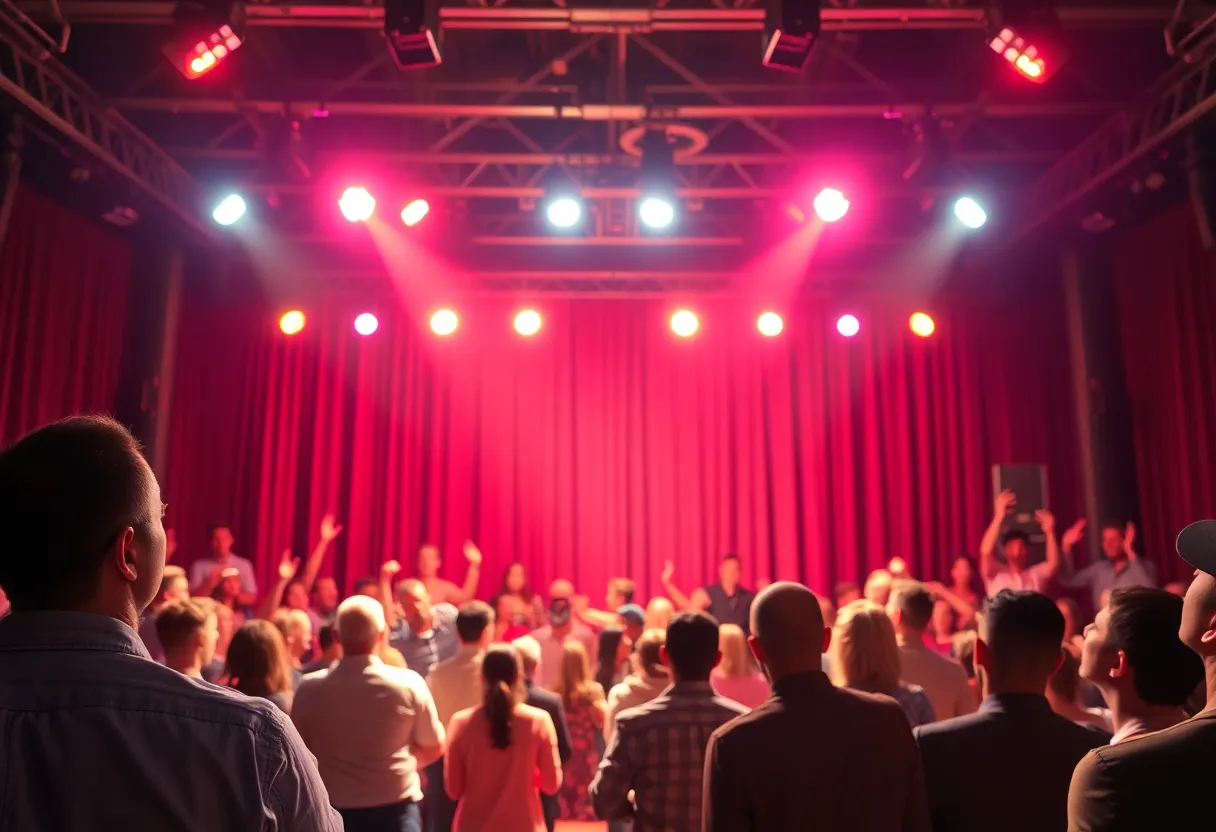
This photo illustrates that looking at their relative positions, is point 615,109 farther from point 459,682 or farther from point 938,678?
point 938,678

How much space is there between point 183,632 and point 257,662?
0.28 meters

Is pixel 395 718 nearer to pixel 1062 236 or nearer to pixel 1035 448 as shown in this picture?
pixel 1062 236

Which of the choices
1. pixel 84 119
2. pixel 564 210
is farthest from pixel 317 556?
pixel 84 119

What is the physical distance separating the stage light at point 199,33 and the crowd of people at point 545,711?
2833 millimetres

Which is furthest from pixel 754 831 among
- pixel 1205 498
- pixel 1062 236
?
pixel 1062 236

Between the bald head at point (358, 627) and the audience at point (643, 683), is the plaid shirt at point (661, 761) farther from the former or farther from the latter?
the bald head at point (358, 627)

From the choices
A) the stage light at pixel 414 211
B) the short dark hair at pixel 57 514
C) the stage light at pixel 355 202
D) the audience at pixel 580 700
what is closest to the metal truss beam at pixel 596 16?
the stage light at pixel 355 202

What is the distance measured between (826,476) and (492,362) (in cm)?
377

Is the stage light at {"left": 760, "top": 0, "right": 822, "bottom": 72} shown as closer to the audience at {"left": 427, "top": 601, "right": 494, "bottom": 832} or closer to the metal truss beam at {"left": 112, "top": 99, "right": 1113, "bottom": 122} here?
the metal truss beam at {"left": 112, "top": 99, "right": 1113, "bottom": 122}

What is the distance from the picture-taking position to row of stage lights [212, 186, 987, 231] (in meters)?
7.12

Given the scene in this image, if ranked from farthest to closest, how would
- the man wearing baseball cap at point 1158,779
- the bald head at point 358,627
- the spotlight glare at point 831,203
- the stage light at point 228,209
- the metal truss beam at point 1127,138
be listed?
the stage light at point 228,209 < the spotlight glare at point 831,203 < the metal truss beam at point 1127,138 < the bald head at point 358,627 < the man wearing baseball cap at point 1158,779

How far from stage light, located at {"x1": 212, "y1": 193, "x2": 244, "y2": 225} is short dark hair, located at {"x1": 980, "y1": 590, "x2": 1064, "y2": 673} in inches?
269

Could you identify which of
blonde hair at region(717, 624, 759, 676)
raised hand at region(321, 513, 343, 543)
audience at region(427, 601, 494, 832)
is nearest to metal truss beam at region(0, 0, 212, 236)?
raised hand at region(321, 513, 343, 543)

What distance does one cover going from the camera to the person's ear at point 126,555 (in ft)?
3.55
